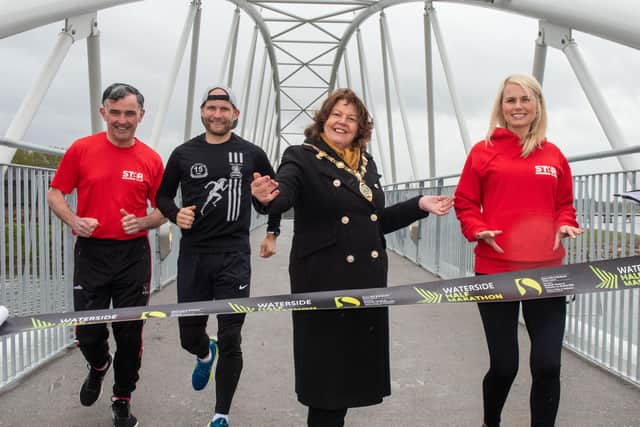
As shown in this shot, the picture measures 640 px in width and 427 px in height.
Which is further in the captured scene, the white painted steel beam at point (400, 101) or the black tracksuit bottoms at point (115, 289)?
the white painted steel beam at point (400, 101)

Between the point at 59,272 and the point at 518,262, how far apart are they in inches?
141

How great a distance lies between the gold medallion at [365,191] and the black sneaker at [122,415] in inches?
71.1

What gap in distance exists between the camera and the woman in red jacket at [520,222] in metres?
2.57

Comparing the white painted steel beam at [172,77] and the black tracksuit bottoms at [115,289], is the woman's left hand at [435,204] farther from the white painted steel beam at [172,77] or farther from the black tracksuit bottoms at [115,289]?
the white painted steel beam at [172,77]

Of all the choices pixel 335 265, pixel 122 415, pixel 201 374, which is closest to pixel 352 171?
pixel 335 265

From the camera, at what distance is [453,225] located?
8.31 metres

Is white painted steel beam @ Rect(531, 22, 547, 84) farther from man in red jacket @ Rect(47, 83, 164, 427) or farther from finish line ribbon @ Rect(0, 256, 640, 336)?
man in red jacket @ Rect(47, 83, 164, 427)

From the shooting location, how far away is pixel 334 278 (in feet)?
8.05

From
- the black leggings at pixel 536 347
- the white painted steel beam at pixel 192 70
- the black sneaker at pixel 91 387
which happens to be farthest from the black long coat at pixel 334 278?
the white painted steel beam at pixel 192 70

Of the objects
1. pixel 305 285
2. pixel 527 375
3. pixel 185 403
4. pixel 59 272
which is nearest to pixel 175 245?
pixel 59 272

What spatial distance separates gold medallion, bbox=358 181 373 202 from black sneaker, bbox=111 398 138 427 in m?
1.80

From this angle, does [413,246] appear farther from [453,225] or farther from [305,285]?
[305,285]

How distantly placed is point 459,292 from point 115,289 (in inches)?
72.5

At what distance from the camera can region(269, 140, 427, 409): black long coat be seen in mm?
2438
